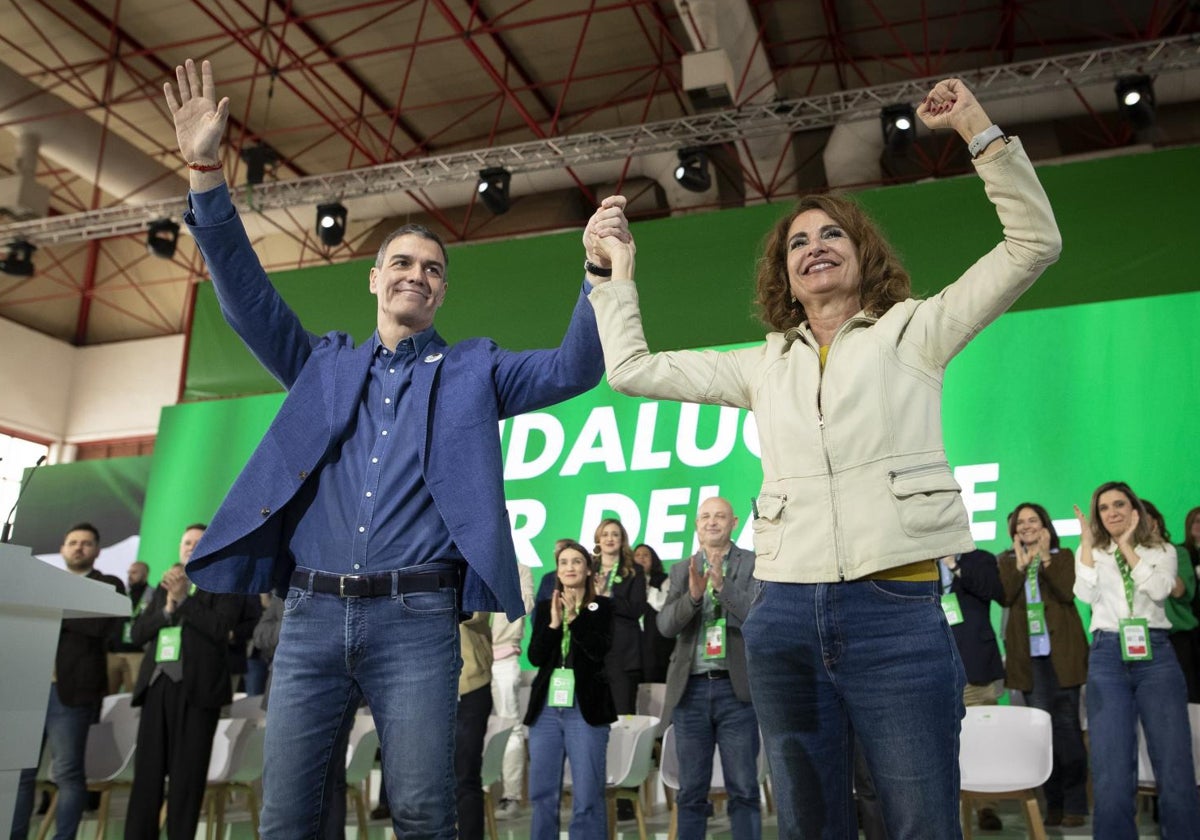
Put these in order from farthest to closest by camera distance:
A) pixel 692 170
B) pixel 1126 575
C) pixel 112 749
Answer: pixel 692 170 < pixel 112 749 < pixel 1126 575

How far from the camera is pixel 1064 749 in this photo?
17.5 feet

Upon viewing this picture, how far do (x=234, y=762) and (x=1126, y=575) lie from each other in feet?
13.8

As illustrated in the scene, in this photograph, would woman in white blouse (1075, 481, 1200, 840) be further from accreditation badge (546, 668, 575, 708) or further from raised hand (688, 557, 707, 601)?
accreditation badge (546, 668, 575, 708)

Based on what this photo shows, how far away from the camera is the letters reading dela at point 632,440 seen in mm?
7957

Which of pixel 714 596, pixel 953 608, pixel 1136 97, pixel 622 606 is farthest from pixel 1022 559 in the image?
pixel 1136 97

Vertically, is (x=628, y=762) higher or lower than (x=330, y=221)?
lower

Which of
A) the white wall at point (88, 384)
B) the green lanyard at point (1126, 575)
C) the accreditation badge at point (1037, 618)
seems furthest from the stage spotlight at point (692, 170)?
the white wall at point (88, 384)

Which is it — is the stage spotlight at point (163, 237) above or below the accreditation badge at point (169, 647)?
above

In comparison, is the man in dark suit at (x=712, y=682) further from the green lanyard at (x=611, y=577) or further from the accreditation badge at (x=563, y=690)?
the green lanyard at (x=611, y=577)

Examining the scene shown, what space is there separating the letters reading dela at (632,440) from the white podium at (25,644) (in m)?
5.96

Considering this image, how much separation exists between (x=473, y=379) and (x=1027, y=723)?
314cm

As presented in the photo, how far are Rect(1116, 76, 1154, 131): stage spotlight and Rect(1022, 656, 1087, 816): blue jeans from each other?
480 cm

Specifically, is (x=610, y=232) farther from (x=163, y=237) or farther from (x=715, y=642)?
(x=163, y=237)

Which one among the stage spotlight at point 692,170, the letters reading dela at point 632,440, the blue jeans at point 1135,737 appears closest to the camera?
the blue jeans at point 1135,737
